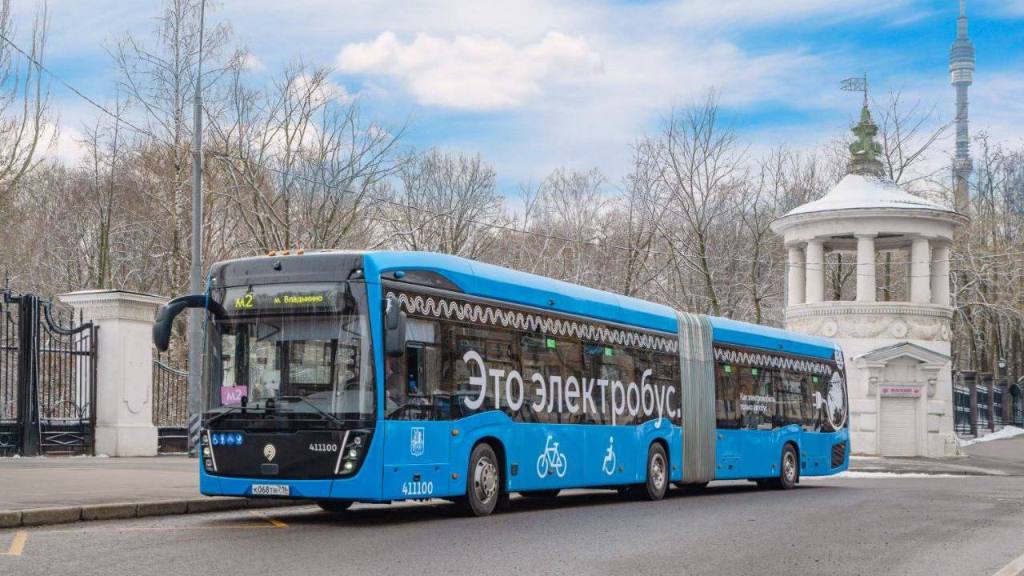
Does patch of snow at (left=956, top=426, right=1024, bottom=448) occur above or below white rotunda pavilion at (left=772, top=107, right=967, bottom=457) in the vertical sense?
below

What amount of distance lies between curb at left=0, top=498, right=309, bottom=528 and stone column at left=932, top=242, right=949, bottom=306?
37231mm

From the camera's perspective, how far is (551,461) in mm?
17484

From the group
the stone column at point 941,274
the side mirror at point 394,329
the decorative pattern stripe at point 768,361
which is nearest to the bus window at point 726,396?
→ the decorative pattern stripe at point 768,361

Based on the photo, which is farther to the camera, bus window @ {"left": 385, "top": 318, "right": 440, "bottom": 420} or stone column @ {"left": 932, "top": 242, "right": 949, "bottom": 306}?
stone column @ {"left": 932, "top": 242, "right": 949, "bottom": 306}

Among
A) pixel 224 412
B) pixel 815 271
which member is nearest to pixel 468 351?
pixel 224 412

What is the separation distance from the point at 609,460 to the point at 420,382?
5260mm

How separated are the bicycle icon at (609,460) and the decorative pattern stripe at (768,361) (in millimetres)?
4665

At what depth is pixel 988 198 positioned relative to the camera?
2768 inches

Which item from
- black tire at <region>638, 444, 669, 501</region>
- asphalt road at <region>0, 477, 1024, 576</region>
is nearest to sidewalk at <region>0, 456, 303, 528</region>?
asphalt road at <region>0, 477, 1024, 576</region>

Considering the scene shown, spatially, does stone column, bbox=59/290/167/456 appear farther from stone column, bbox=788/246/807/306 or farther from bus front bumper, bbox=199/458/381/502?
stone column, bbox=788/246/807/306

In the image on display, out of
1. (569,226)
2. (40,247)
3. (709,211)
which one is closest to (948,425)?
(709,211)

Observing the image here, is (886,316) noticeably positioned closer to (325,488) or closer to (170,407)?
(170,407)

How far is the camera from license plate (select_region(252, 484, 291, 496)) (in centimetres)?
1395

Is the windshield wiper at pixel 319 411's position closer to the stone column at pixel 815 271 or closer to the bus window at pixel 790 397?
the bus window at pixel 790 397
